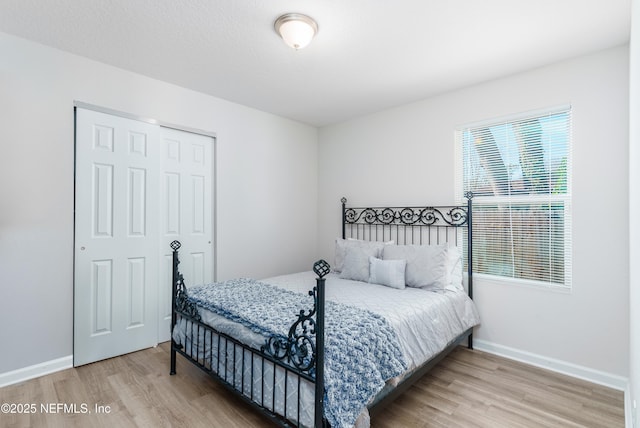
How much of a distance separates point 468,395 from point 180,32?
3.36 metres

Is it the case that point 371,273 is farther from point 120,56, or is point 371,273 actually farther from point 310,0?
point 120,56

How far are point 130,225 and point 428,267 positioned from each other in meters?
2.80

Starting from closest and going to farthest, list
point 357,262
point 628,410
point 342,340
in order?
point 342,340, point 628,410, point 357,262

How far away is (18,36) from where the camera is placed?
94.0 inches

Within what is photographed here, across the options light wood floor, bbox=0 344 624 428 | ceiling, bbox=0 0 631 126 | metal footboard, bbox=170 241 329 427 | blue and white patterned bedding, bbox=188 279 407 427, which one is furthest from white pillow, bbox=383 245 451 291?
ceiling, bbox=0 0 631 126

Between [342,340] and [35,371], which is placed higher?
[342,340]

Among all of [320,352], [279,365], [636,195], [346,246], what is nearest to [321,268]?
[320,352]

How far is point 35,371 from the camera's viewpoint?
2459 millimetres

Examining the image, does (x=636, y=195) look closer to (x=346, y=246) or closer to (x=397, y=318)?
(x=397, y=318)

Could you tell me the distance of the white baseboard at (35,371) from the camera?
7.70ft

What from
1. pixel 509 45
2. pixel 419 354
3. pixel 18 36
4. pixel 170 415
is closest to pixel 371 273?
Answer: pixel 419 354

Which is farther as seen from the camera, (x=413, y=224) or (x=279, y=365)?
(x=413, y=224)

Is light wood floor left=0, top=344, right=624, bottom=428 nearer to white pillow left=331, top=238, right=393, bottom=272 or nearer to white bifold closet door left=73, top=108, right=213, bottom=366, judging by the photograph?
white bifold closet door left=73, top=108, right=213, bottom=366

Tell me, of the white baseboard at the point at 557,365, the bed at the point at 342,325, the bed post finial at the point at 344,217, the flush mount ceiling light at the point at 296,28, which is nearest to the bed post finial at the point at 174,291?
the bed at the point at 342,325
